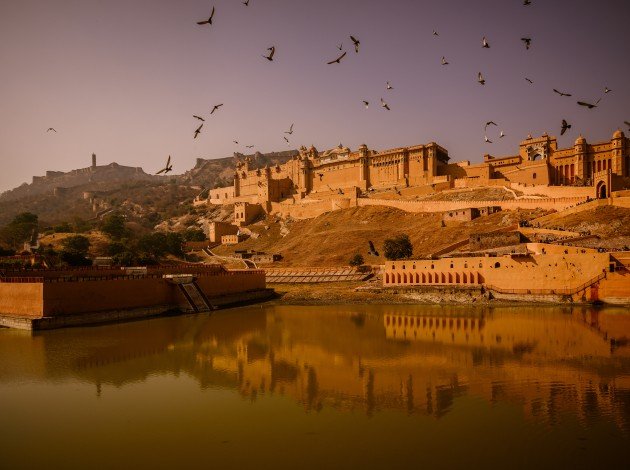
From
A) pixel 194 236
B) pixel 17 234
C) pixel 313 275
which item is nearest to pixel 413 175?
pixel 313 275

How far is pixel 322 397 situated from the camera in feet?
44.5

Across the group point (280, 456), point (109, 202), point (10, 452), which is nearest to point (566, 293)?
point (280, 456)

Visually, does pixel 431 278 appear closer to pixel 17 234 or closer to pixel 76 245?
pixel 76 245

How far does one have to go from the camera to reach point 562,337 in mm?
20672

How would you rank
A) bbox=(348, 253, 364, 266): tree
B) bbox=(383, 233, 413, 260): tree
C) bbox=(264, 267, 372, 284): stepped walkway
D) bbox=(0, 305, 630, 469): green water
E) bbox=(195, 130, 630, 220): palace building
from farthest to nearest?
bbox=(195, 130, 630, 220): palace building < bbox=(348, 253, 364, 266): tree < bbox=(264, 267, 372, 284): stepped walkway < bbox=(383, 233, 413, 260): tree < bbox=(0, 305, 630, 469): green water

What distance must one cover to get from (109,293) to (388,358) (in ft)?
57.2

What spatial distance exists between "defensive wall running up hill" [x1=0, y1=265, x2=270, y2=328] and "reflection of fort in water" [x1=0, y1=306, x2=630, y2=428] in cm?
197

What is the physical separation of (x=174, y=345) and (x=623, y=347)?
1864 cm

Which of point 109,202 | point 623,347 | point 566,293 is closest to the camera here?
point 623,347

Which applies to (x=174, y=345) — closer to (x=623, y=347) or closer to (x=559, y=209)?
(x=623, y=347)

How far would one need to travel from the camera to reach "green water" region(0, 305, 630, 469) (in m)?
9.86

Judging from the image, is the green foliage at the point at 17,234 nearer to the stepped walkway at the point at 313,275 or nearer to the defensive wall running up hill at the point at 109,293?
the defensive wall running up hill at the point at 109,293

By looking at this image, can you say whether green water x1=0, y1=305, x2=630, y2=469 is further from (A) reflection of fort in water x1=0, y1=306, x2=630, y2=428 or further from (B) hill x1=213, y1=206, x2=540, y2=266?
(B) hill x1=213, y1=206, x2=540, y2=266

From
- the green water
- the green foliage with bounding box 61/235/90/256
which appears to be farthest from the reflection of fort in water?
the green foliage with bounding box 61/235/90/256
